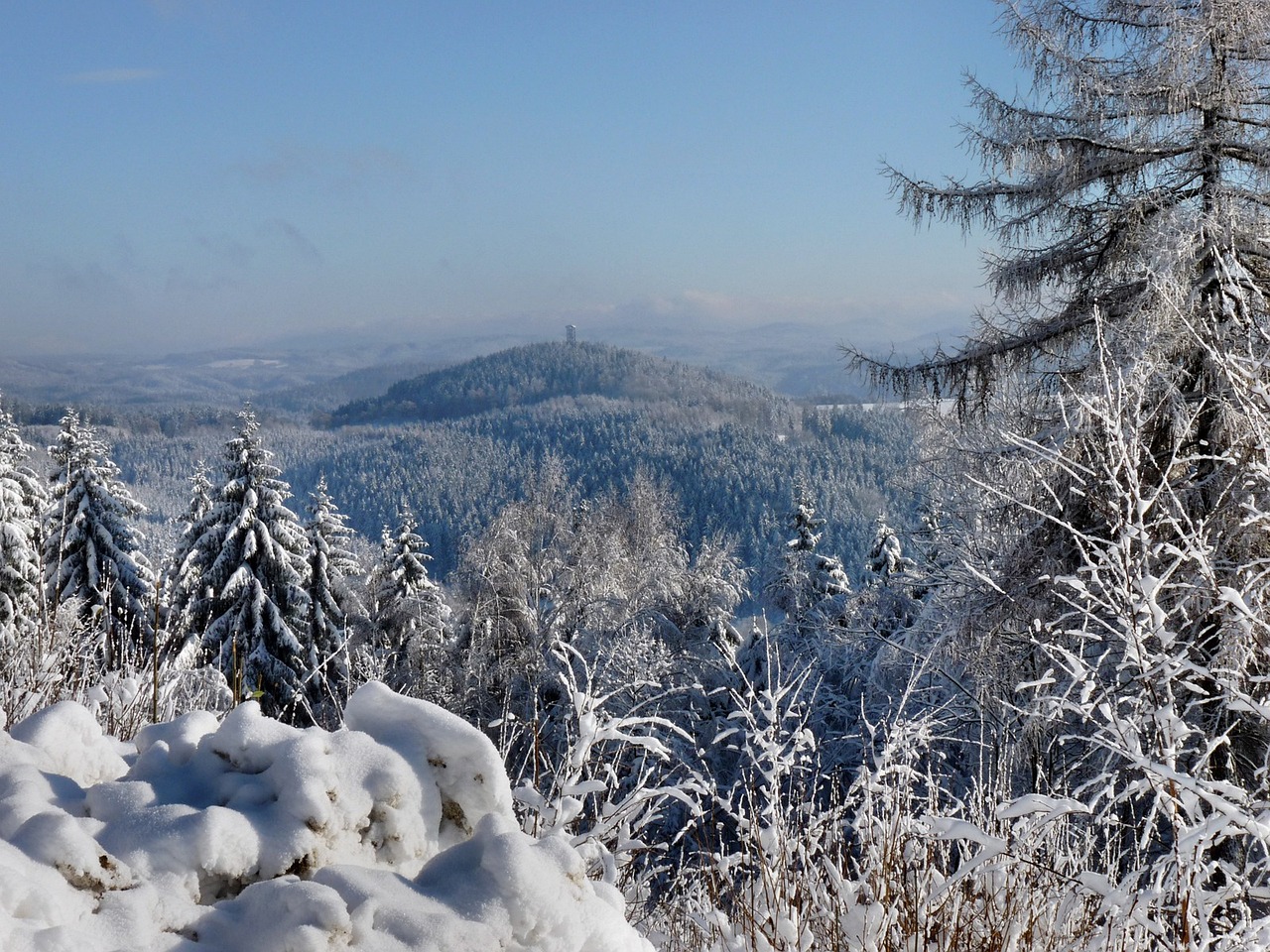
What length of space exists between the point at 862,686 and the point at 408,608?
11.8 m

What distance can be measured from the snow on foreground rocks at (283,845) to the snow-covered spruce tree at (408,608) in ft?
50.1

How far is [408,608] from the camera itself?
20812 mm

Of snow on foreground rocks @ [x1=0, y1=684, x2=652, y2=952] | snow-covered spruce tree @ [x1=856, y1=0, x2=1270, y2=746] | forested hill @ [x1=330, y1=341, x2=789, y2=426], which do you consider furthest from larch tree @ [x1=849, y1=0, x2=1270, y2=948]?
forested hill @ [x1=330, y1=341, x2=789, y2=426]

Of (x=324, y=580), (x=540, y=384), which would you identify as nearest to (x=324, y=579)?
(x=324, y=580)

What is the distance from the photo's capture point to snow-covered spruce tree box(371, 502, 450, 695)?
721 inches

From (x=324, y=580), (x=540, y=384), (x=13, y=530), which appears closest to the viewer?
(x=13, y=530)

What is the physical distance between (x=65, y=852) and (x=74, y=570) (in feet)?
61.0

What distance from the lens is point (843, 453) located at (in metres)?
86.4

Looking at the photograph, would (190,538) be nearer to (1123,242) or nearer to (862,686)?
(862,686)

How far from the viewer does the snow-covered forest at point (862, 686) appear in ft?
5.46

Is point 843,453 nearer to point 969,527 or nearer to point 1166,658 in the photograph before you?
point 969,527

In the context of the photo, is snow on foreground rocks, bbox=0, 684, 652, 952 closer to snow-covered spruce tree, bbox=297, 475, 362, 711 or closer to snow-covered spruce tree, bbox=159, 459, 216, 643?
snow-covered spruce tree, bbox=159, 459, 216, 643

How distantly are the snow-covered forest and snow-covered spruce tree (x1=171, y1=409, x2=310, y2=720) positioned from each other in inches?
3.6

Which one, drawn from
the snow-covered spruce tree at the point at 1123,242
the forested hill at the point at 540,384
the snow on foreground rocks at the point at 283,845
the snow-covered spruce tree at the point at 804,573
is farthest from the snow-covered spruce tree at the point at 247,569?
the forested hill at the point at 540,384
